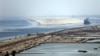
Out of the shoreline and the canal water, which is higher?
the shoreline

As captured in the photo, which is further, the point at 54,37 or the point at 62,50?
the point at 54,37

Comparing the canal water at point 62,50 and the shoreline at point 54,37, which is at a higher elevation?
the shoreline at point 54,37

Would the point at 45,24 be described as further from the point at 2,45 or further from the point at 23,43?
the point at 2,45

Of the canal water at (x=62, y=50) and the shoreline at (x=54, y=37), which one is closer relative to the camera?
the canal water at (x=62, y=50)

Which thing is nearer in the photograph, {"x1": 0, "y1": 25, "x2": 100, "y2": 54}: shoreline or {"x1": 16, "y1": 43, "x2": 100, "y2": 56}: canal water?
{"x1": 16, "y1": 43, "x2": 100, "y2": 56}: canal water

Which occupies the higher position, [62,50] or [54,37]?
[54,37]

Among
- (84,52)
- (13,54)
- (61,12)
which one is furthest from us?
(61,12)

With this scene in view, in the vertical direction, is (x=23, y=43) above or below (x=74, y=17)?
below

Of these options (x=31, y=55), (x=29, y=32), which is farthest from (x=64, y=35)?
(x=31, y=55)
